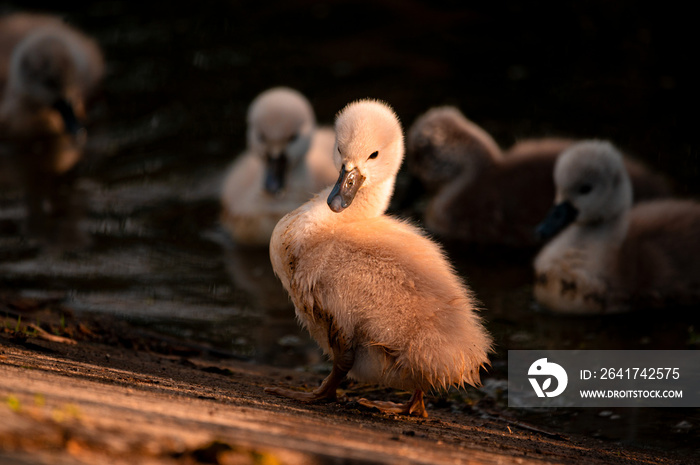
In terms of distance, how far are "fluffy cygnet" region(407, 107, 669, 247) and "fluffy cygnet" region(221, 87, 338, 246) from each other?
998mm

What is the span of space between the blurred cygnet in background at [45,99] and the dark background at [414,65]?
45 cm

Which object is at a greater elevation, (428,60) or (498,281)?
(428,60)

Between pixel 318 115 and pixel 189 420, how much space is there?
6.99 m

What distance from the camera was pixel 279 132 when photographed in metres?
7.08

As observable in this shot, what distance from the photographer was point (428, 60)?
1059 centimetres

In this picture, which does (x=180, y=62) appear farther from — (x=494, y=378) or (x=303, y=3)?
(x=494, y=378)

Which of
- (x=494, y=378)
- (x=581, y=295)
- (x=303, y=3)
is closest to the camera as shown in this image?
(x=494, y=378)

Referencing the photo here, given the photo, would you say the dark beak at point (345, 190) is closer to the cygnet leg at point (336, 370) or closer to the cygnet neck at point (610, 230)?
the cygnet leg at point (336, 370)

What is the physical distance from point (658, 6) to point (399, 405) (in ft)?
30.8

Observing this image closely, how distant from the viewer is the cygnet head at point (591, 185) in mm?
6105

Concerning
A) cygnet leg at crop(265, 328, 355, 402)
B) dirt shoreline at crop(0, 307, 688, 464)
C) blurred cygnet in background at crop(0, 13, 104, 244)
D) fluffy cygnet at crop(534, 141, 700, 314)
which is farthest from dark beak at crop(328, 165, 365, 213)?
blurred cygnet in background at crop(0, 13, 104, 244)

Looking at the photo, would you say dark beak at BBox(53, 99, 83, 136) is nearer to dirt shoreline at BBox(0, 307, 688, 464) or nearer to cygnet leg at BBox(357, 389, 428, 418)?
dirt shoreline at BBox(0, 307, 688, 464)

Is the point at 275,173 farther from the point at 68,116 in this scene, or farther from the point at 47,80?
the point at 47,80

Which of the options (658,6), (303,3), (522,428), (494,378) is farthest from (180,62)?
(522,428)
